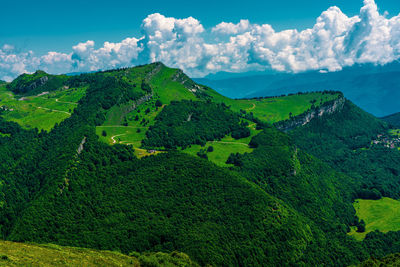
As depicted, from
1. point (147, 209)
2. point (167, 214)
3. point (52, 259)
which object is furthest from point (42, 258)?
point (167, 214)

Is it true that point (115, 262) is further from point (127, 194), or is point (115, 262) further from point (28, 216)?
point (127, 194)

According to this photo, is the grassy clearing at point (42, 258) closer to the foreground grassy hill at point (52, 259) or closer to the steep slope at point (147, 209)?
the foreground grassy hill at point (52, 259)

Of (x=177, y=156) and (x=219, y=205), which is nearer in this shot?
(x=219, y=205)

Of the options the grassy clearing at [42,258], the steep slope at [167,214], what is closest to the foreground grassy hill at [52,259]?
the grassy clearing at [42,258]

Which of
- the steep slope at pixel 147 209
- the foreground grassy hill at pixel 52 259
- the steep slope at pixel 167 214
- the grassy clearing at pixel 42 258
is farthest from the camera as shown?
the steep slope at pixel 147 209

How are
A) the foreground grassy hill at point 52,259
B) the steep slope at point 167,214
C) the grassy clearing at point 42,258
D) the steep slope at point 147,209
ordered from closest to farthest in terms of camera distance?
the grassy clearing at point 42,258, the foreground grassy hill at point 52,259, the steep slope at point 167,214, the steep slope at point 147,209

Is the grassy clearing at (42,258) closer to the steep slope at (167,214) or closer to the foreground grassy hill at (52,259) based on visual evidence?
the foreground grassy hill at (52,259)

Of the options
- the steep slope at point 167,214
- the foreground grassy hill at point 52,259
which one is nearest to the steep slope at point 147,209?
the steep slope at point 167,214

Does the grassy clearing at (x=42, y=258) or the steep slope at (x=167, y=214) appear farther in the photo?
the steep slope at (x=167, y=214)

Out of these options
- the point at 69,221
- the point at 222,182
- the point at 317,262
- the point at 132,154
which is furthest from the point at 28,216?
the point at 317,262

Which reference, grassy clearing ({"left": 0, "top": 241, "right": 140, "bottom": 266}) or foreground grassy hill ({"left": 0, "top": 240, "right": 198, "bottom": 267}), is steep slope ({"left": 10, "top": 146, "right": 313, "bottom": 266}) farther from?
grassy clearing ({"left": 0, "top": 241, "right": 140, "bottom": 266})

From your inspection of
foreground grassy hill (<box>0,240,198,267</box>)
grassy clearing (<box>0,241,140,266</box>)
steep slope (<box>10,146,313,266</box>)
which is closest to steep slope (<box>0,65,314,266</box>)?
steep slope (<box>10,146,313,266</box>)
